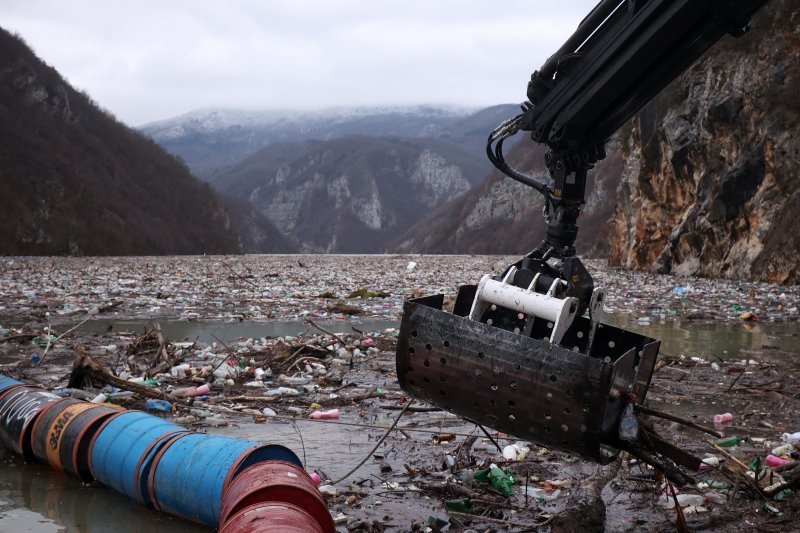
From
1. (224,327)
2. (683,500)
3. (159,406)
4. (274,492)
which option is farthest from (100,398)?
(224,327)

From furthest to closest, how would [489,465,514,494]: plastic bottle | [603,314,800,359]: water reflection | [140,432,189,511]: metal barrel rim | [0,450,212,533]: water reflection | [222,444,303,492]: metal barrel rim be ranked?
[603,314,800,359]: water reflection, [489,465,514,494]: plastic bottle, [140,432,189,511]: metal barrel rim, [0,450,212,533]: water reflection, [222,444,303,492]: metal barrel rim

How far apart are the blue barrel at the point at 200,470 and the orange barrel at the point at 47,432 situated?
0.83 metres

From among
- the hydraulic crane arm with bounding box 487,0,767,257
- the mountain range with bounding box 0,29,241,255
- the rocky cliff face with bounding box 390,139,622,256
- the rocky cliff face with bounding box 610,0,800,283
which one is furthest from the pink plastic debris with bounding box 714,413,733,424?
the rocky cliff face with bounding box 390,139,622,256

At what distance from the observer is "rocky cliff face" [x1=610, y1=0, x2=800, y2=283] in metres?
18.1

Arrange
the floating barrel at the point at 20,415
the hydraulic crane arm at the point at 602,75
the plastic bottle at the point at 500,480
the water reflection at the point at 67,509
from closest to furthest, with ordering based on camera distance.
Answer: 1. the hydraulic crane arm at the point at 602,75
2. the water reflection at the point at 67,509
3. the plastic bottle at the point at 500,480
4. the floating barrel at the point at 20,415

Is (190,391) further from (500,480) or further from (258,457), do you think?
(500,480)

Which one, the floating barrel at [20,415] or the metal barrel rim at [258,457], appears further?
the floating barrel at [20,415]

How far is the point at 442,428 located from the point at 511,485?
1178 mm

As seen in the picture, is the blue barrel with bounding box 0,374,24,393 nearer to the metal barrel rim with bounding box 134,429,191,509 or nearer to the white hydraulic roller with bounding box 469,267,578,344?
the metal barrel rim with bounding box 134,429,191,509

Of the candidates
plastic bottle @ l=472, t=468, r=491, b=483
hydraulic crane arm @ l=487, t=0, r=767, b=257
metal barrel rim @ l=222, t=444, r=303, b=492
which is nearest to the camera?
hydraulic crane arm @ l=487, t=0, r=767, b=257

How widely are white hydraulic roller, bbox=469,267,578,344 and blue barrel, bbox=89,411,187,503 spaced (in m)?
1.64

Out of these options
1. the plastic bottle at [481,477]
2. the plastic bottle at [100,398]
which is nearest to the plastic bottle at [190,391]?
the plastic bottle at [100,398]

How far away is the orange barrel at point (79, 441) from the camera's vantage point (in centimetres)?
337

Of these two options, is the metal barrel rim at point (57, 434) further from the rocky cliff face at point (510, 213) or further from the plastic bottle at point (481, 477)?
the rocky cliff face at point (510, 213)
